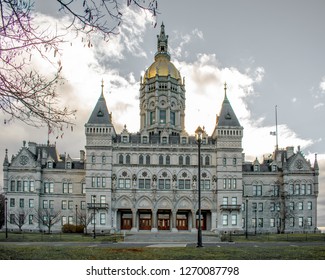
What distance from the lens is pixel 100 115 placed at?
56031 mm

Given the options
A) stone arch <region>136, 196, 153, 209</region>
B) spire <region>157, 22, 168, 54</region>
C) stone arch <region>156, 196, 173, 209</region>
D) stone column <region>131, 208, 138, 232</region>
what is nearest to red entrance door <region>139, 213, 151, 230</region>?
stone column <region>131, 208, 138, 232</region>

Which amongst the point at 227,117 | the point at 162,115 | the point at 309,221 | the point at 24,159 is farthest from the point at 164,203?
the point at 309,221

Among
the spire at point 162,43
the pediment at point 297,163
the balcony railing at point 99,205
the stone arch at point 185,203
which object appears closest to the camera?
the balcony railing at point 99,205

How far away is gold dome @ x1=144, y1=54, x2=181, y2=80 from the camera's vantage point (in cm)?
6400

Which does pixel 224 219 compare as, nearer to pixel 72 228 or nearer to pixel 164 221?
pixel 164 221

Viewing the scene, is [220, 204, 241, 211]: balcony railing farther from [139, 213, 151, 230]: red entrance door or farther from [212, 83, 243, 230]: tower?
[139, 213, 151, 230]: red entrance door

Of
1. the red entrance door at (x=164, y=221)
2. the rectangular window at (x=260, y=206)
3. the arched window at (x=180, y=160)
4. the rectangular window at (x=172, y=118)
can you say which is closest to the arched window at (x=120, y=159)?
the arched window at (x=180, y=160)

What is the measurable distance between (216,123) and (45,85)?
1935 inches

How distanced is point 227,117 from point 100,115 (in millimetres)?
15441

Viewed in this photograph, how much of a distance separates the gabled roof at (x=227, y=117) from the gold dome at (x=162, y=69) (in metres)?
9.85

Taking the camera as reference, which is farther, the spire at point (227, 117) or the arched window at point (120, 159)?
the spire at point (227, 117)

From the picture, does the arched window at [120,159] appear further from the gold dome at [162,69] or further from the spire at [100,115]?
the gold dome at [162,69]

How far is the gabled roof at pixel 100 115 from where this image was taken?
5553 cm
